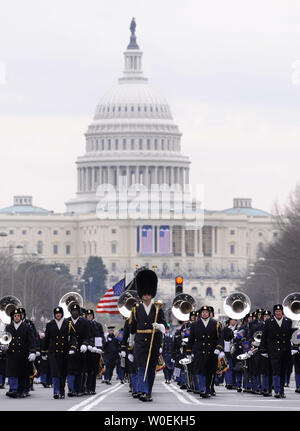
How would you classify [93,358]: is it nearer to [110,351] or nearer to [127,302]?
[127,302]

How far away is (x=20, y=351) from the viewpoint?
3778 centimetres

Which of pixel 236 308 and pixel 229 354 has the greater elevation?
pixel 236 308

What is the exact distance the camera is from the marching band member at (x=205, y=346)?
123 ft

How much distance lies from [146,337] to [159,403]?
1.32m

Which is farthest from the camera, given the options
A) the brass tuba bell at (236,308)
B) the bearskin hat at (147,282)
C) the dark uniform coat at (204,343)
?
the brass tuba bell at (236,308)

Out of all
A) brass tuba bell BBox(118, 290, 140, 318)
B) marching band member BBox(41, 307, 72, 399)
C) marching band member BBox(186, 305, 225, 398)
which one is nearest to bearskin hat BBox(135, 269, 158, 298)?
marching band member BBox(186, 305, 225, 398)

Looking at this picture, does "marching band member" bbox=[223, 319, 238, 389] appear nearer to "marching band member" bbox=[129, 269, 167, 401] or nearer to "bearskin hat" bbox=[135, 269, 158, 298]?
"marching band member" bbox=[129, 269, 167, 401]

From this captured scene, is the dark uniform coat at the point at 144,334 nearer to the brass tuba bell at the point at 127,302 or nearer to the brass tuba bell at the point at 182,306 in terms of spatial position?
the brass tuba bell at the point at 127,302

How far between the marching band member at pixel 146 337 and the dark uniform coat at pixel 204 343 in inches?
118

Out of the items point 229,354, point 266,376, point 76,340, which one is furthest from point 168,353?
point 76,340

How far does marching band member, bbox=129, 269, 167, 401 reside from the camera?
34031mm

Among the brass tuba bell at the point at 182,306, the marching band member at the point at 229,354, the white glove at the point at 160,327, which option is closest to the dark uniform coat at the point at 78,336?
the white glove at the point at 160,327

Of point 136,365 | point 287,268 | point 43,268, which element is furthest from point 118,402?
point 43,268
